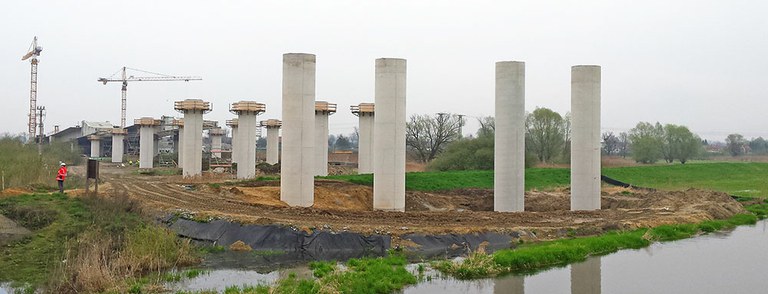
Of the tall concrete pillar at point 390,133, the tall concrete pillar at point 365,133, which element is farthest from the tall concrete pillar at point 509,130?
the tall concrete pillar at point 365,133

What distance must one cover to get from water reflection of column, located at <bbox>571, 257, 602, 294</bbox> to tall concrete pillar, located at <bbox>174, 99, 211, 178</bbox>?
3655 centimetres

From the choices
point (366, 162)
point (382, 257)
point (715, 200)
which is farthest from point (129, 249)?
point (366, 162)

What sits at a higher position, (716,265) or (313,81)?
(313,81)

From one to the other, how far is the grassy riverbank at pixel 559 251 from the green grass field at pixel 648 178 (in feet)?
55.3

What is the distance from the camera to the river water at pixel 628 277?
14953mm

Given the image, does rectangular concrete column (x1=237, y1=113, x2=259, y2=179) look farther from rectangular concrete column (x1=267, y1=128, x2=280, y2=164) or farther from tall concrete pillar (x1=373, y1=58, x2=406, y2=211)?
tall concrete pillar (x1=373, y1=58, x2=406, y2=211)

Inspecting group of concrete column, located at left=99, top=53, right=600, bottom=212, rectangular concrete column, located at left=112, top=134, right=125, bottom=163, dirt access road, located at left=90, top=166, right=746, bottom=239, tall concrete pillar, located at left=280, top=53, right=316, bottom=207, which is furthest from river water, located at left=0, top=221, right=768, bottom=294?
rectangular concrete column, located at left=112, top=134, right=125, bottom=163

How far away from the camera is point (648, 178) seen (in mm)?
49594

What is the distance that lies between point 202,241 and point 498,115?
53.7 feet

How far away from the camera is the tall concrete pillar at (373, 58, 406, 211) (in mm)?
30281

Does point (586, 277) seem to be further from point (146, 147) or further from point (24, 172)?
point (146, 147)

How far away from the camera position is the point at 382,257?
18.5 meters

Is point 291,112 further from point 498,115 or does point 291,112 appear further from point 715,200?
point 715,200

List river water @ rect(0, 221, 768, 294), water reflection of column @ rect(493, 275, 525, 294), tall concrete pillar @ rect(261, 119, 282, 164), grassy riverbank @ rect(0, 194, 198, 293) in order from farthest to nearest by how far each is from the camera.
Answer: tall concrete pillar @ rect(261, 119, 282, 164), river water @ rect(0, 221, 768, 294), water reflection of column @ rect(493, 275, 525, 294), grassy riverbank @ rect(0, 194, 198, 293)
